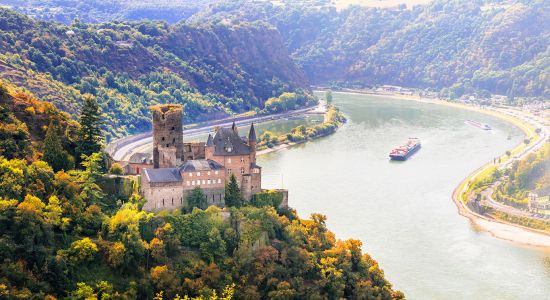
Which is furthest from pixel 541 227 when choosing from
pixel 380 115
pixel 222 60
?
pixel 222 60

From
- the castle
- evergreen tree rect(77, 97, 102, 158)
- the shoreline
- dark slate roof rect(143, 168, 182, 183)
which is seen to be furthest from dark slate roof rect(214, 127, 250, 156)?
the shoreline

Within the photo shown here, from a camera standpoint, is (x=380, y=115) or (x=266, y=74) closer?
(x=380, y=115)

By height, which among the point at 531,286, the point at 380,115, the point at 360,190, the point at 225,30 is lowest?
the point at 531,286

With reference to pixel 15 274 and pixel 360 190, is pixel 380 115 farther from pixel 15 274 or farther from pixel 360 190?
pixel 15 274

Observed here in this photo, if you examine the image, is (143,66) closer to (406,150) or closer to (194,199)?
(406,150)

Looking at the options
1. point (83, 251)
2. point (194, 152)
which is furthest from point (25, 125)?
point (83, 251)

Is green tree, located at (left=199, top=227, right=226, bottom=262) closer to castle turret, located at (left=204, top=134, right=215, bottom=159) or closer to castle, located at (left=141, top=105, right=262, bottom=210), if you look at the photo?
castle, located at (left=141, top=105, right=262, bottom=210)
